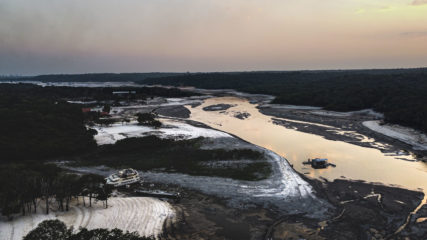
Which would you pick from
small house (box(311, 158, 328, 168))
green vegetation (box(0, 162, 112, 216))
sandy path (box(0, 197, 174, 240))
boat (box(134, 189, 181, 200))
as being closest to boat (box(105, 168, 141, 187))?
boat (box(134, 189, 181, 200))

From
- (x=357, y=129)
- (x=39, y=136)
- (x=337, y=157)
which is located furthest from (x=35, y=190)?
(x=357, y=129)

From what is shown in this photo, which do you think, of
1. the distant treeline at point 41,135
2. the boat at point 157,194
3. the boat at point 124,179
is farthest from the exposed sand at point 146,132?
the boat at point 157,194

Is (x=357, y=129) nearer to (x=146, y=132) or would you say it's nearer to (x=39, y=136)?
(x=146, y=132)

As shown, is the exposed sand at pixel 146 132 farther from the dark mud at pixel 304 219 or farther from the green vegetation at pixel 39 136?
the dark mud at pixel 304 219

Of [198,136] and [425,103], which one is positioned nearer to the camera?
[198,136]

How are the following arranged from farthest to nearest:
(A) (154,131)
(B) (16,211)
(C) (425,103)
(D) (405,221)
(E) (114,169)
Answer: (C) (425,103) < (A) (154,131) < (E) (114,169) < (D) (405,221) < (B) (16,211)

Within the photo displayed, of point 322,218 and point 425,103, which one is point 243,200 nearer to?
point 322,218

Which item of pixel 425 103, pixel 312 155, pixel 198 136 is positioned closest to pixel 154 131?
pixel 198 136

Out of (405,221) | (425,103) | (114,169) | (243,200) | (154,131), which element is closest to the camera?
(405,221)
